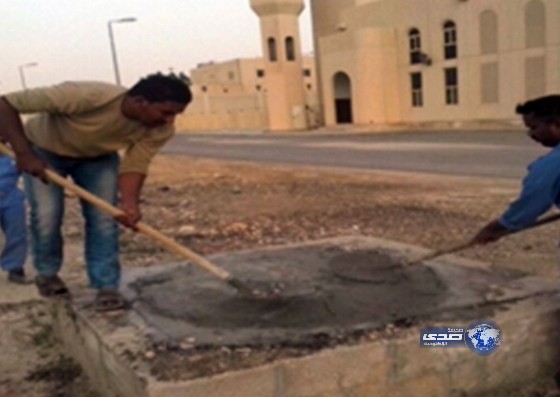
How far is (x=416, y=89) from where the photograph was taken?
3253 cm

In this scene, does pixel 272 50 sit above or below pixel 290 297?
above

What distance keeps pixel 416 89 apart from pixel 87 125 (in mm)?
30828

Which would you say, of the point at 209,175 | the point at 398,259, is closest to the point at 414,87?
the point at 209,175

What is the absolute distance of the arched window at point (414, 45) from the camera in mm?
31809

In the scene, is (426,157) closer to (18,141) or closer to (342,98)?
(18,141)

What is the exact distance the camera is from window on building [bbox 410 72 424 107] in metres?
32.3

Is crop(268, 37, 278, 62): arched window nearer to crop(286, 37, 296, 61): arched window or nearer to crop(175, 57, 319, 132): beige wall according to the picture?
crop(286, 37, 296, 61): arched window

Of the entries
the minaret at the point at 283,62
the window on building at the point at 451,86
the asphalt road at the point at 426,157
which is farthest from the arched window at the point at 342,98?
the asphalt road at the point at 426,157

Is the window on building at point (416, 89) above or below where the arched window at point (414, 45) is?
below

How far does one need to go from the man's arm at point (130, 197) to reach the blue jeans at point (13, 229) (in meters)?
2.00

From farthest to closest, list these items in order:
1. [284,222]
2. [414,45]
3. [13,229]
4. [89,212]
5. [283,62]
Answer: [283,62] → [414,45] → [284,222] → [13,229] → [89,212]

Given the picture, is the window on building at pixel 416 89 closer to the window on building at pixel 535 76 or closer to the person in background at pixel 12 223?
the window on building at pixel 535 76

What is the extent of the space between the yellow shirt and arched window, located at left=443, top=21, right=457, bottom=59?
29.1m

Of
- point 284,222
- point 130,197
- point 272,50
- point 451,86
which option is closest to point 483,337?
point 130,197
